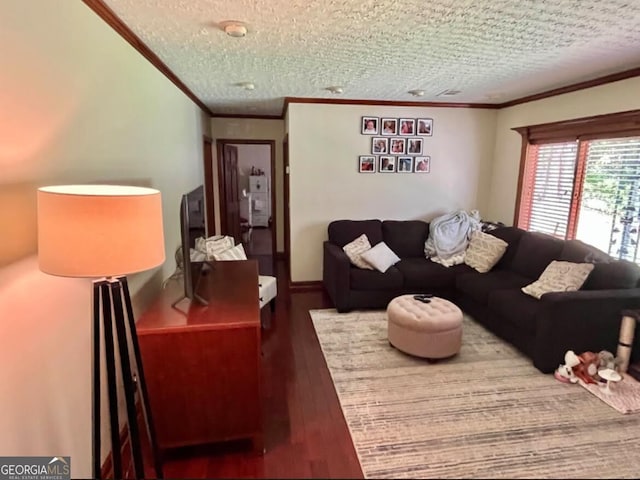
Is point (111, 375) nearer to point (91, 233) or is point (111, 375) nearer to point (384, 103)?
point (91, 233)

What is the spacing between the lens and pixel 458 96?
13.6ft

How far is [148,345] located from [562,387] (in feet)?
8.83

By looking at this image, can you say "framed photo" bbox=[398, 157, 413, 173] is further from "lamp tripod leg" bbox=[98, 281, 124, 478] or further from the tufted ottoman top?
"lamp tripod leg" bbox=[98, 281, 124, 478]

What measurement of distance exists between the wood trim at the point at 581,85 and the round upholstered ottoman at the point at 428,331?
2.38 meters

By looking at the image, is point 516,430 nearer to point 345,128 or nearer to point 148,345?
point 148,345

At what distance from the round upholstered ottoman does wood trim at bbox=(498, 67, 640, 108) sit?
2.38 metres

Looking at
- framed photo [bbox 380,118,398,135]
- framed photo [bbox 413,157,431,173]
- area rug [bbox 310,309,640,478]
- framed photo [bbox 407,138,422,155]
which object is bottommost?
area rug [bbox 310,309,640,478]

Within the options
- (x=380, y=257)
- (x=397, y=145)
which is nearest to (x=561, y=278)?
(x=380, y=257)

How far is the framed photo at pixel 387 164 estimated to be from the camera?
15.0 ft

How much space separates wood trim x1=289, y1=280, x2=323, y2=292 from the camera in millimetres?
4664

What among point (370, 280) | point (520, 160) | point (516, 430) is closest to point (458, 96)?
point (520, 160)

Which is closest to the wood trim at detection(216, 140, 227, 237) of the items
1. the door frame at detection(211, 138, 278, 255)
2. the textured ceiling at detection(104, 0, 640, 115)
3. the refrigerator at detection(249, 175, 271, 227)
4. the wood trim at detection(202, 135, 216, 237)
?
the door frame at detection(211, 138, 278, 255)

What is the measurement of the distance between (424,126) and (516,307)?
8.41 ft

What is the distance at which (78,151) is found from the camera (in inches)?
63.5
